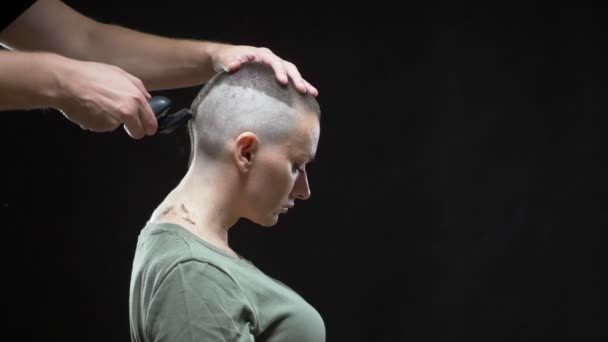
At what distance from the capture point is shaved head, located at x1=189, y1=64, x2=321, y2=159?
1325 millimetres

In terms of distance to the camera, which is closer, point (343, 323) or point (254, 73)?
point (254, 73)

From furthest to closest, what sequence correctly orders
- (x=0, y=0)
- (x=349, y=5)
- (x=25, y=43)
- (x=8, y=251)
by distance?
(x=349, y=5), (x=8, y=251), (x=25, y=43), (x=0, y=0)

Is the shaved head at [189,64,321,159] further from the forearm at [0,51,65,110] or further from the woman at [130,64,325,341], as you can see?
the forearm at [0,51,65,110]

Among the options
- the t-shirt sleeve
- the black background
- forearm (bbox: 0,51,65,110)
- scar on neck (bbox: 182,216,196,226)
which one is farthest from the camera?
the black background

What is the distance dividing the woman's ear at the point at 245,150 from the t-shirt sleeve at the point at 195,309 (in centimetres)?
19

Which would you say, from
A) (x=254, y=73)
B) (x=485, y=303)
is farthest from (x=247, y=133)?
(x=485, y=303)

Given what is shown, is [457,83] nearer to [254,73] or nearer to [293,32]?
[293,32]

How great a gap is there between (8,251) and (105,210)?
270 millimetres

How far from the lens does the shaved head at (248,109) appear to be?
133 cm

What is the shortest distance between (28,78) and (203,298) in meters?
0.35

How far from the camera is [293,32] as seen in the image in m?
2.57

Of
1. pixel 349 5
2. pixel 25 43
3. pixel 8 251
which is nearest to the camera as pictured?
pixel 25 43

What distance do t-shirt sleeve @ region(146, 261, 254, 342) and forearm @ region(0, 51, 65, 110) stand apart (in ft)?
0.99

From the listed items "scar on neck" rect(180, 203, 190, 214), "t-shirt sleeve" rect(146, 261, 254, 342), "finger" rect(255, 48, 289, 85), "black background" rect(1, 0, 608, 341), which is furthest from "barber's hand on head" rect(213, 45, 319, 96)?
"black background" rect(1, 0, 608, 341)
